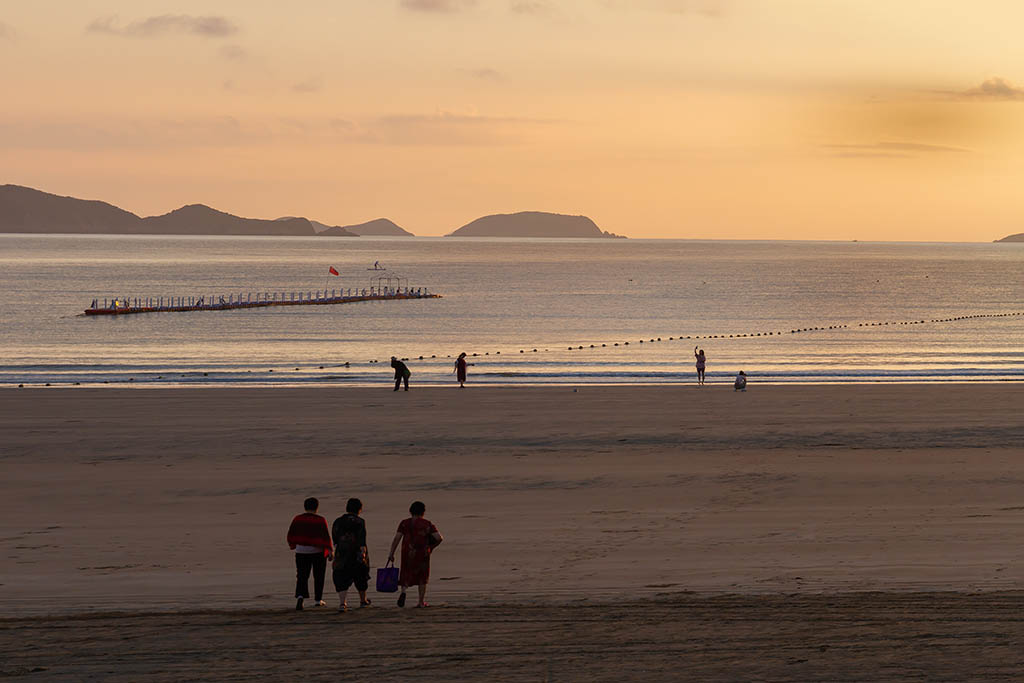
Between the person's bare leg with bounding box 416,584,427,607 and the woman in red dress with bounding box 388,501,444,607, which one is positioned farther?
the person's bare leg with bounding box 416,584,427,607

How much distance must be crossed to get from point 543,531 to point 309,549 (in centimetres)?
505

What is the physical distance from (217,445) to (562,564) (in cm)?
1274

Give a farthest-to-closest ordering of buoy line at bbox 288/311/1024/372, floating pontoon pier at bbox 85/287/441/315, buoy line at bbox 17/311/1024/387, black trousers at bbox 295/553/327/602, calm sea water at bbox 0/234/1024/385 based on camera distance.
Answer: floating pontoon pier at bbox 85/287/441/315, buoy line at bbox 288/311/1024/372, buoy line at bbox 17/311/1024/387, calm sea water at bbox 0/234/1024/385, black trousers at bbox 295/553/327/602

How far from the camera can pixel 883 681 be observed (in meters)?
9.26

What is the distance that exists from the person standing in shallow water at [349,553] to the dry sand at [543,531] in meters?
0.40

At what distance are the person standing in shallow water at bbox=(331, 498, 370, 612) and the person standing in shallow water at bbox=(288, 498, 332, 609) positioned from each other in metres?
0.16

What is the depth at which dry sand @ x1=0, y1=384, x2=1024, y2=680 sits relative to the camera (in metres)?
10.4

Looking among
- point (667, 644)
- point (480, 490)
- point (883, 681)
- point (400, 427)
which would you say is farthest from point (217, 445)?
point (883, 681)

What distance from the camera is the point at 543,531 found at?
16312 millimetres

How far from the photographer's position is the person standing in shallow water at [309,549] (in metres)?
12.1

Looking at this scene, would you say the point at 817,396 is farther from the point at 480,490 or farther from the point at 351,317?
the point at 351,317

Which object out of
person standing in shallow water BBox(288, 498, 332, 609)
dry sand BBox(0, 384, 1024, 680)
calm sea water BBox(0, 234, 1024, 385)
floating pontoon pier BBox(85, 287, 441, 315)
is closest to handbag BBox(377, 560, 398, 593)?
dry sand BBox(0, 384, 1024, 680)

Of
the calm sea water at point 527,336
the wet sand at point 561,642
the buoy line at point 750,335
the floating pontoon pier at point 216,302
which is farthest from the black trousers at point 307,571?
the floating pontoon pier at point 216,302

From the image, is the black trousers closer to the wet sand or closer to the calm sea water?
the wet sand
